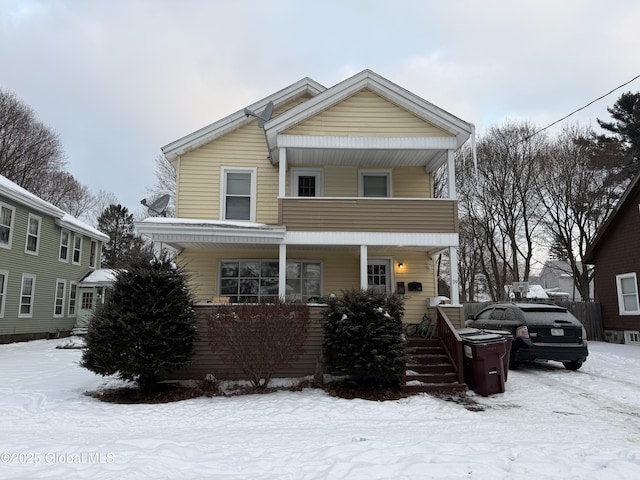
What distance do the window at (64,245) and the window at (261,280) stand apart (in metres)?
13.3

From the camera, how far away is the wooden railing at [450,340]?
8.71 metres

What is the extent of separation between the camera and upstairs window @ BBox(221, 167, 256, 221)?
1275cm

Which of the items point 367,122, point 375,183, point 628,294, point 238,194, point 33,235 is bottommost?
point 628,294

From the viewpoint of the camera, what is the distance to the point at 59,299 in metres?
21.5

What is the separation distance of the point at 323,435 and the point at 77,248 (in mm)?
21968

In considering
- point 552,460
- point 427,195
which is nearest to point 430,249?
point 427,195

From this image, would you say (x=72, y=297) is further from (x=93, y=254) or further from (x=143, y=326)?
(x=143, y=326)

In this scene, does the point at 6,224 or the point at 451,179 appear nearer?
the point at 451,179

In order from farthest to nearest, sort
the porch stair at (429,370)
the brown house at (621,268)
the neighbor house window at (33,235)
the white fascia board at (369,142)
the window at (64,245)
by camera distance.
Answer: the window at (64,245)
the neighbor house window at (33,235)
the brown house at (621,268)
the white fascia board at (369,142)
the porch stair at (429,370)

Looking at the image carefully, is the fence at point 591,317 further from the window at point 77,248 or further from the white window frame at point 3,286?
the window at point 77,248

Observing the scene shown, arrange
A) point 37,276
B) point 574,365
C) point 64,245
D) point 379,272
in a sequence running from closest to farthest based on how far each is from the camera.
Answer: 1. point 574,365
2. point 379,272
3. point 37,276
4. point 64,245

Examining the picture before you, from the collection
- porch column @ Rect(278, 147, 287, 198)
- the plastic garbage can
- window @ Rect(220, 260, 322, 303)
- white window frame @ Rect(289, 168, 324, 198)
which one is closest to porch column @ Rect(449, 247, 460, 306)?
the plastic garbage can

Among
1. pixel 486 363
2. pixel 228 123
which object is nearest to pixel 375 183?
pixel 228 123

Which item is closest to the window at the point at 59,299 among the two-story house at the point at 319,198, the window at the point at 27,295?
the window at the point at 27,295
